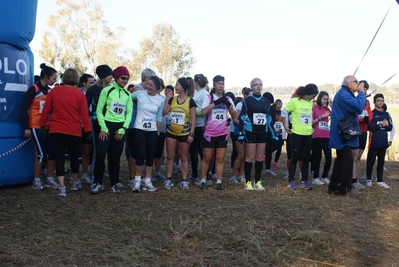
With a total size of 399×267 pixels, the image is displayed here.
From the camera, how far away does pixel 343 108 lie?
6.62 meters

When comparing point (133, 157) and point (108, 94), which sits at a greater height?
point (108, 94)

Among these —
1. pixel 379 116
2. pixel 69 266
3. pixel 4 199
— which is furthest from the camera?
pixel 379 116

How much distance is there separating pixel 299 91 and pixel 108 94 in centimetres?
338

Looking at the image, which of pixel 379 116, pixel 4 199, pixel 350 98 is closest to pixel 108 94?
pixel 4 199

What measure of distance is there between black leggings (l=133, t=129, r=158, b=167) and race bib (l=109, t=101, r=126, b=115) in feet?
1.37

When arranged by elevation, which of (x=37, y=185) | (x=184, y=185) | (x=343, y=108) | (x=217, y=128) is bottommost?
(x=37, y=185)

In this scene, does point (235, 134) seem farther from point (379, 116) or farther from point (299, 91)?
point (379, 116)

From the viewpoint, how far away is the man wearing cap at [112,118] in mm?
6031

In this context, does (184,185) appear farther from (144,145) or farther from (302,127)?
(302,127)

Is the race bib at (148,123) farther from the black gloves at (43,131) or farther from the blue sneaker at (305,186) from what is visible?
the blue sneaker at (305,186)

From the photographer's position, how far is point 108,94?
19.8ft

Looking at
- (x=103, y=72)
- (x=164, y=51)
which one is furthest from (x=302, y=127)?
(x=164, y=51)

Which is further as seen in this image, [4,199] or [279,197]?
[279,197]

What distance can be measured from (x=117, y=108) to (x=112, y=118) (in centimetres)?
16
